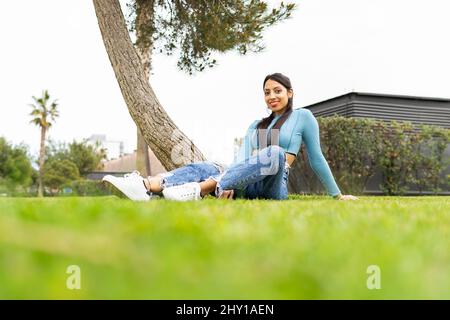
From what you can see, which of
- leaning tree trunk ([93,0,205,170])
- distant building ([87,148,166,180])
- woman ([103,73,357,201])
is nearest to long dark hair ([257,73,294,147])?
woman ([103,73,357,201])

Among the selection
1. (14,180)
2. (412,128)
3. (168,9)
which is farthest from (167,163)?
(14,180)

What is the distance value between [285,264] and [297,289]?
123 millimetres

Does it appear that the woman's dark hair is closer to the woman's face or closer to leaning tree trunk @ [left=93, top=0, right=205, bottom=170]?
the woman's face

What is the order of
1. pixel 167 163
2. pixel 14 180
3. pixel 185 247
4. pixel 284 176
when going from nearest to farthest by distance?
1. pixel 185 247
2. pixel 284 176
3. pixel 167 163
4. pixel 14 180

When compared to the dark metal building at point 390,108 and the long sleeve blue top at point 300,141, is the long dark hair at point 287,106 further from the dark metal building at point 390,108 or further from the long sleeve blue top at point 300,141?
the dark metal building at point 390,108

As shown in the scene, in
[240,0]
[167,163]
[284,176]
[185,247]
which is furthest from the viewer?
[240,0]

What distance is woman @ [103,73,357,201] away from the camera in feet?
12.7

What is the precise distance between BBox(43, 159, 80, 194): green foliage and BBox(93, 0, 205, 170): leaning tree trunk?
33499mm

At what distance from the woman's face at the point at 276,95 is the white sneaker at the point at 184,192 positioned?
55.8 inches

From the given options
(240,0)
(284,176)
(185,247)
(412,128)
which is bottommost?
(185,247)

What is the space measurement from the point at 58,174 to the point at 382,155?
3283cm
